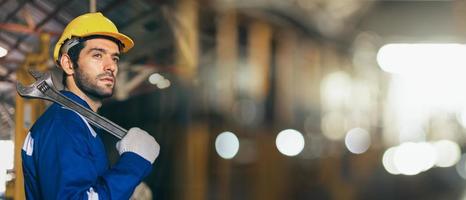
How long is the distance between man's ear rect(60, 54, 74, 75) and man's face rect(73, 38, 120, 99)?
1 cm

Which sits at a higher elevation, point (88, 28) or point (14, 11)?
point (14, 11)

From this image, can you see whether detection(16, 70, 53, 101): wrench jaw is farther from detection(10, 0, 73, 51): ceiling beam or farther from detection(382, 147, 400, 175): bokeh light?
detection(382, 147, 400, 175): bokeh light

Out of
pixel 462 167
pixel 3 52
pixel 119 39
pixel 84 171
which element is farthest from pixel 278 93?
pixel 462 167

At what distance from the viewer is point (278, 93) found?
8820 millimetres

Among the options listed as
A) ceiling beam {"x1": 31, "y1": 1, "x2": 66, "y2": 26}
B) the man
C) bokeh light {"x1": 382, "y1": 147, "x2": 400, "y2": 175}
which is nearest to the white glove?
the man

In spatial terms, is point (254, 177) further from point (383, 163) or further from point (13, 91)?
point (383, 163)

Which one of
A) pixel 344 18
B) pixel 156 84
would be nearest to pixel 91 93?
pixel 156 84

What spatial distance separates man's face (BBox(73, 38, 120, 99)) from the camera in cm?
235

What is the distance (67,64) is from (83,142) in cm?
25

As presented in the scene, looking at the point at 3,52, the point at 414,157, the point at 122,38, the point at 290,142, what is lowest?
the point at 122,38

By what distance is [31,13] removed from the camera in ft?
11.5

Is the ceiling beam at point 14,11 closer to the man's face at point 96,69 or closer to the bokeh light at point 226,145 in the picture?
the man's face at point 96,69

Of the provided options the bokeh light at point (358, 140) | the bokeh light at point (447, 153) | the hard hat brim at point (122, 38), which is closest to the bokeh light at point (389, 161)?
the bokeh light at point (358, 140)

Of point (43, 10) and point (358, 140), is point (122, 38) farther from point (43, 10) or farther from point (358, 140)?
point (358, 140)
